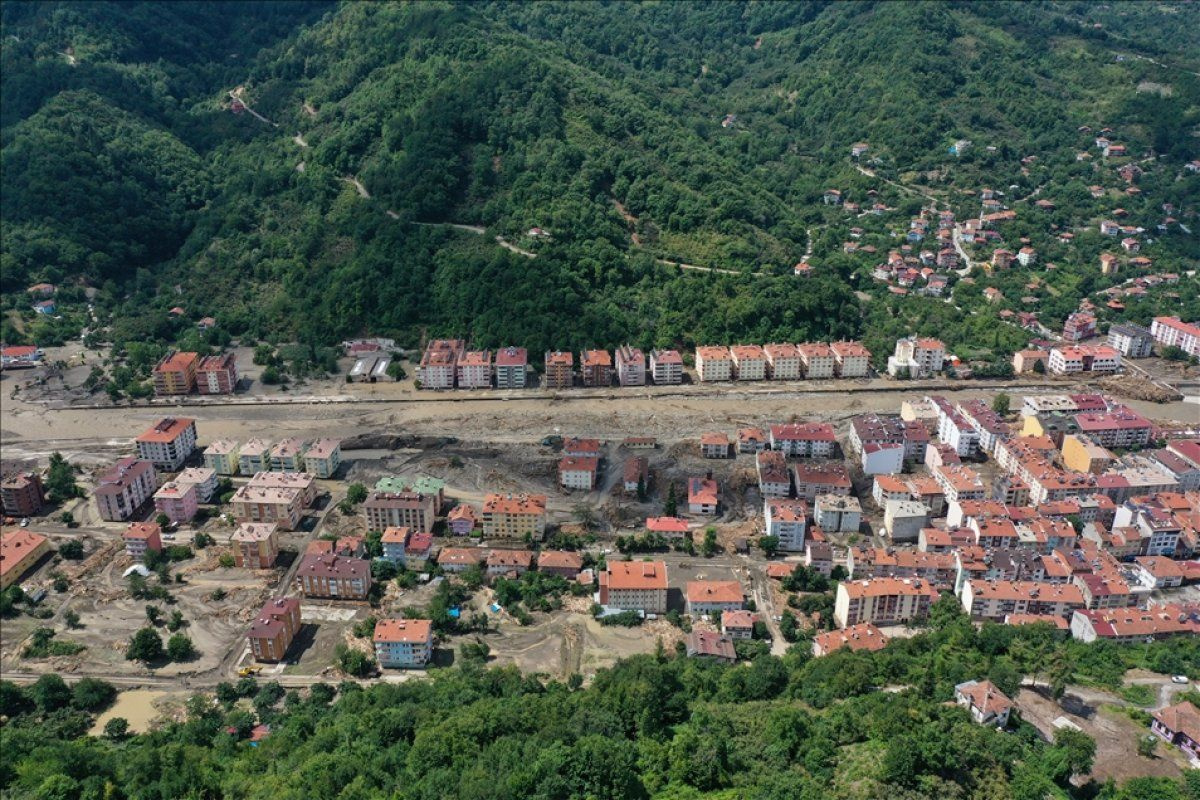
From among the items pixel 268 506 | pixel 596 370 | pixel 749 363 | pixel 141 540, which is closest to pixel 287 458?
pixel 268 506

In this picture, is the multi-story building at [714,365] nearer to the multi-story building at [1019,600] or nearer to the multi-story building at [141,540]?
the multi-story building at [1019,600]

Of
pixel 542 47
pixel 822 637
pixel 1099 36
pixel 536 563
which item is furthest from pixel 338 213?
pixel 1099 36

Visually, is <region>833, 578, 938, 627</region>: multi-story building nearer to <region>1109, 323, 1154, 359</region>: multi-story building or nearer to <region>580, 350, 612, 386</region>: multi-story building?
<region>580, 350, 612, 386</region>: multi-story building

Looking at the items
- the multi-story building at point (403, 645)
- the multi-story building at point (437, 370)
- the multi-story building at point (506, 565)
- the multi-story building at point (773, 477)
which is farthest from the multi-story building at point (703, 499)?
the multi-story building at point (437, 370)

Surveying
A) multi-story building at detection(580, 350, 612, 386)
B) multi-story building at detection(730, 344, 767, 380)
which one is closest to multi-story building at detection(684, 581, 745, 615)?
multi-story building at detection(580, 350, 612, 386)

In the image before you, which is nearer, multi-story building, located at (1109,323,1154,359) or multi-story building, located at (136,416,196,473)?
multi-story building, located at (136,416,196,473)

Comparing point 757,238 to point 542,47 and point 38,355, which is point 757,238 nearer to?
point 542,47

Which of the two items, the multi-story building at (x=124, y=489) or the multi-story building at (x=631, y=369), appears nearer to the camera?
the multi-story building at (x=124, y=489)
